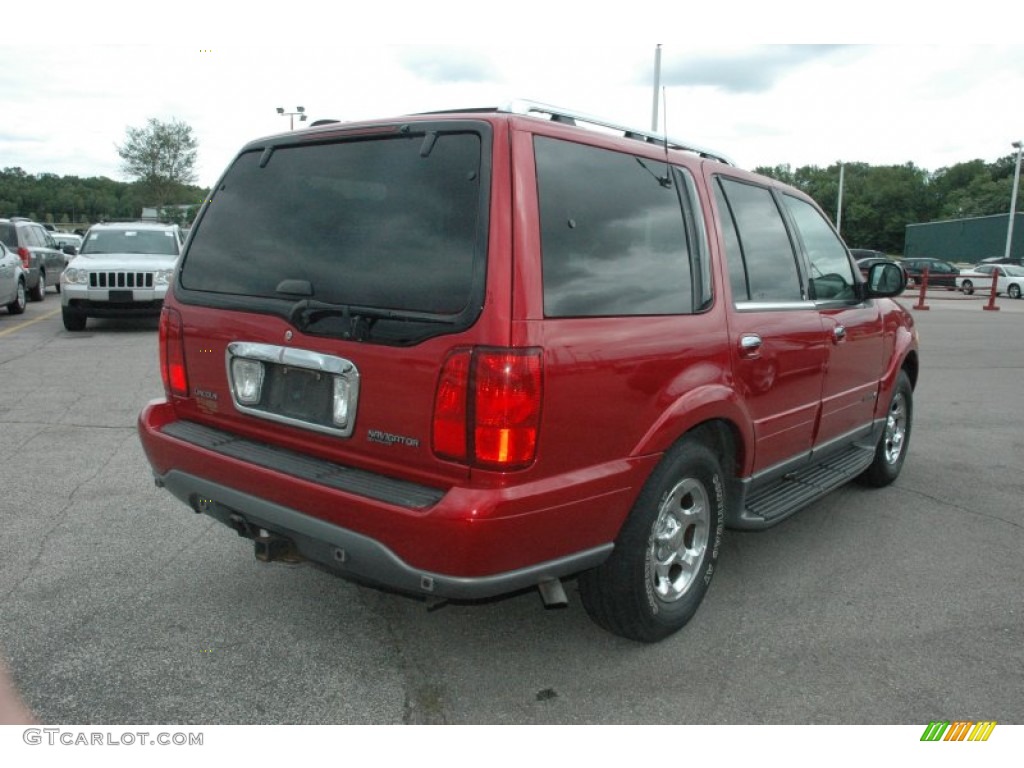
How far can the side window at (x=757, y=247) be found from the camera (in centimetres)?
360

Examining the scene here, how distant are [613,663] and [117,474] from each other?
3.66 m

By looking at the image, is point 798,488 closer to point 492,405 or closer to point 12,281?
point 492,405

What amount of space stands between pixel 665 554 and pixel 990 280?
3743 cm

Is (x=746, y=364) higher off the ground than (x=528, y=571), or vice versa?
(x=746, y=364)

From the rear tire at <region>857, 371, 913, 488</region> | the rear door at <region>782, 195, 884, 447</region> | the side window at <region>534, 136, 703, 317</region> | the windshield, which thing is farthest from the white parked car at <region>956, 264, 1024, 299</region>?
the side window at <region>534, 136, 703, 317</region>

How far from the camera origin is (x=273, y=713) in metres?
2.71

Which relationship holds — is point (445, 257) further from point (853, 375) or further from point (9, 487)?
point (9, 487)

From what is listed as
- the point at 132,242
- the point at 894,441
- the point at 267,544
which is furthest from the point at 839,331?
the point at 132,242

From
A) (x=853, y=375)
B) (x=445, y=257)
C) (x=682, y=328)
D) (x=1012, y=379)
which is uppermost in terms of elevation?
(x=445, y=257)

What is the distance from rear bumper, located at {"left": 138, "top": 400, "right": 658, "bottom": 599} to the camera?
2.49m

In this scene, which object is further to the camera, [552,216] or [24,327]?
[24,327]

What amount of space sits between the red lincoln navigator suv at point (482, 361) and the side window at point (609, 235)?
1 centimetres

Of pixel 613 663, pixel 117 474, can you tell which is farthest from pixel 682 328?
pixel 117 474

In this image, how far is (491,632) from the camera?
131 inches
